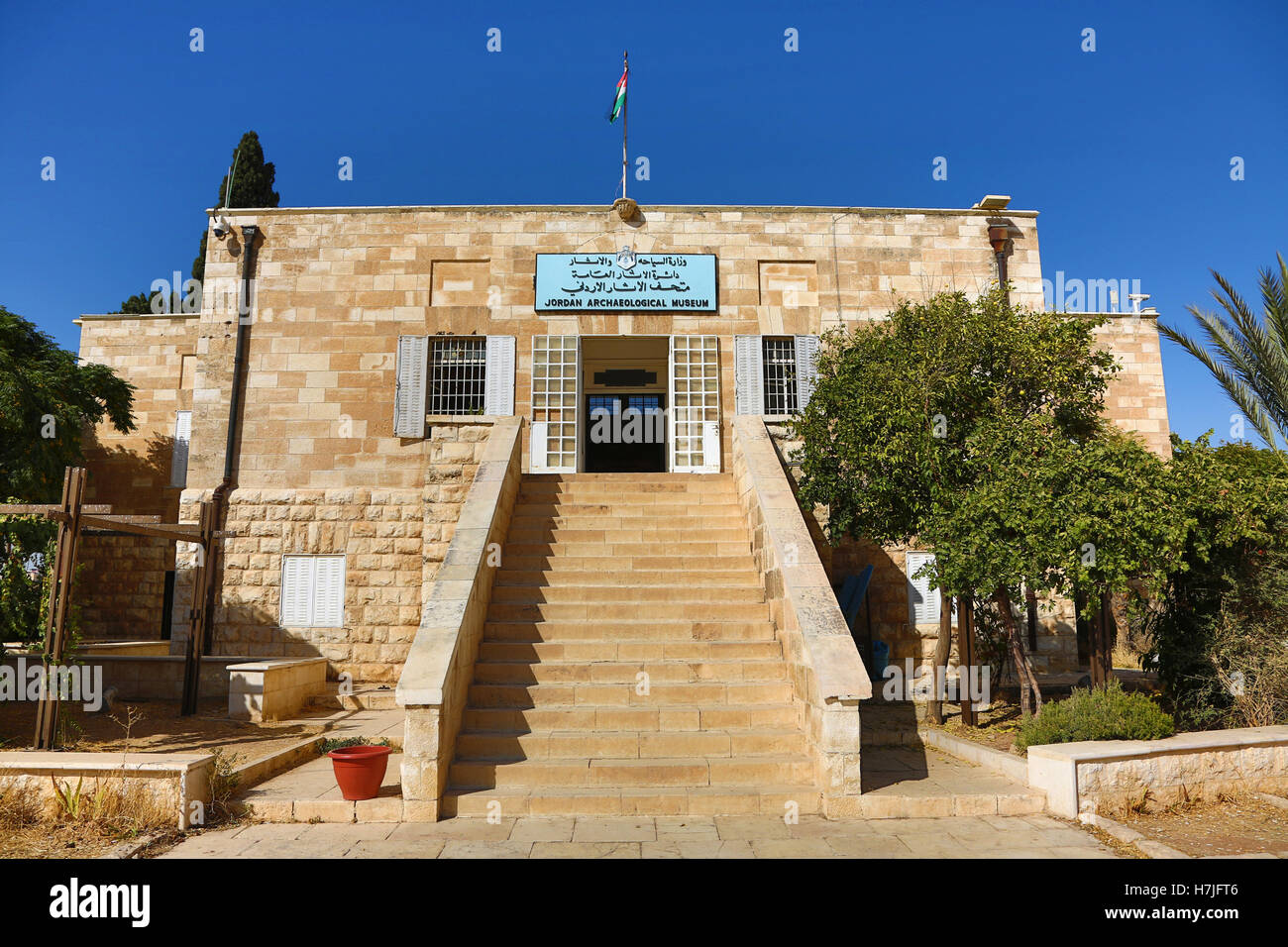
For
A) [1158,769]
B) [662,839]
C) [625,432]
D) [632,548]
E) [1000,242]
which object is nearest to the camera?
[662,839]

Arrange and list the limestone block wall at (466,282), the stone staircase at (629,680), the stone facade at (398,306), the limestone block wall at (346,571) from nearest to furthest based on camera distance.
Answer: the stone staircase at (629,680)
the limestone block wall at (346,571)
the stone facade at (398,306)
the limestone block wall at (466,282)

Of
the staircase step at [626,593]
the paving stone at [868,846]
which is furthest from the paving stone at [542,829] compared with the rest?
the staircase step at [626,593]

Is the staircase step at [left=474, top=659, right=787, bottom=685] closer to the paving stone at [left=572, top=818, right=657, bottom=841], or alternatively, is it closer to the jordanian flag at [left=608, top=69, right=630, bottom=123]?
the paving stone at [left=572, top=818, right=657, bottom=841]

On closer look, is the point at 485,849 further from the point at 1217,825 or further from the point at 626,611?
the point at 1217,825

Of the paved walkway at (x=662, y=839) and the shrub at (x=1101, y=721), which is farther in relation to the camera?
the shrub at (x=1101, y=721)

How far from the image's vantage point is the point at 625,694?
6895 millimetres

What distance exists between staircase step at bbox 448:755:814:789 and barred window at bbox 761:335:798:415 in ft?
25.7

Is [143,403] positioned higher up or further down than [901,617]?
higher up

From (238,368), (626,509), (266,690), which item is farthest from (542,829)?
(238,368)

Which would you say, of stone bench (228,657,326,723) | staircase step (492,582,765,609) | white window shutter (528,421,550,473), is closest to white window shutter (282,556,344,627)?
stone bench (228,657,326,723)

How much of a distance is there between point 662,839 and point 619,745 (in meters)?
1.24

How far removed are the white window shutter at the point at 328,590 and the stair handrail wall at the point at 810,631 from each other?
673cm

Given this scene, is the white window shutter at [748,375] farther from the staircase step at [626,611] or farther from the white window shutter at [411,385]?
the staircase step at [626,611]

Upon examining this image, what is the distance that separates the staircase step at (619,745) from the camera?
623 cm
